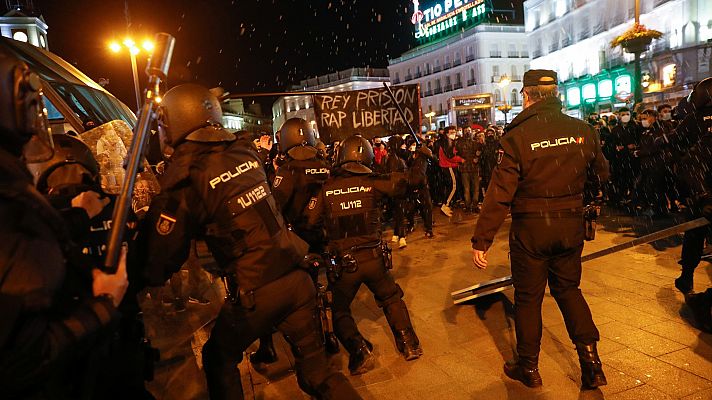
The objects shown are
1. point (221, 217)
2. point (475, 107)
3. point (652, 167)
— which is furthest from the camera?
point (475, 107)

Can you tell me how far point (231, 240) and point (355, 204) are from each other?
1.56 meters

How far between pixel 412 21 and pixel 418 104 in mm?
72340

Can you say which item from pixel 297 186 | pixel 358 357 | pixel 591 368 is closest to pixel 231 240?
pixel 297 186

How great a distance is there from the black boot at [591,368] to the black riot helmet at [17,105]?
138 inches

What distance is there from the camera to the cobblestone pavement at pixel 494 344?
3.58m

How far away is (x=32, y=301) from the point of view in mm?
1450

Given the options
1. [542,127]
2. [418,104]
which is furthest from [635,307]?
[418,104]

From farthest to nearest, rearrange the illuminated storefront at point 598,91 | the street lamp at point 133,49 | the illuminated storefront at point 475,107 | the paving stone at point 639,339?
the illuminated storefront at point 598,91 < the illuminated storefront at point 475,107 < the street lamp at point 133,49 < the paving stone at point 639,339

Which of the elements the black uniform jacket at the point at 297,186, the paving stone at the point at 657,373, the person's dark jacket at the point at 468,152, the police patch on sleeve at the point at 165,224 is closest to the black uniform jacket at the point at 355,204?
the black uniform jacket at the point at 297,186

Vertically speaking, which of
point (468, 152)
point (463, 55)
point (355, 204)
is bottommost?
point (468, 152)

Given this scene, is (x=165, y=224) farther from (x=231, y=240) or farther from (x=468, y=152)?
(x=468, y=152)

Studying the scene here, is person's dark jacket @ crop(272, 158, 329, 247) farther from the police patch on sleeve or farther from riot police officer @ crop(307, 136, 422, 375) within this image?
the police patch on sleeve

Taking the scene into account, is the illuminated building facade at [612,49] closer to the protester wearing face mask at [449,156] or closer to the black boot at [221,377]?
the protester wearing face mask at [449,156]

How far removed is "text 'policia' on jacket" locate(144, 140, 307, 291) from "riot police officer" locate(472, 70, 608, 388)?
1.62 metres
